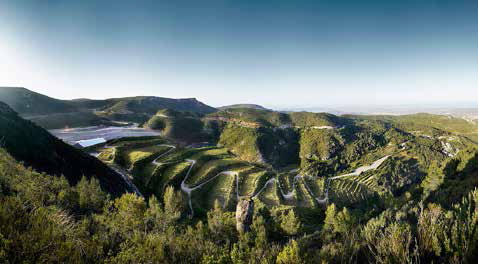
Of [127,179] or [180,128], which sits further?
[180,128]

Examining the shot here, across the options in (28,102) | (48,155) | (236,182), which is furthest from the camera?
(28,102)

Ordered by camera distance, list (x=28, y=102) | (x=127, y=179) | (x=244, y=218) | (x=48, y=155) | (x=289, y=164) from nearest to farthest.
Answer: (x=244, y=218) < (x=48, y=155) < (x=127, y=179) < (x=289, y=164) < (x=28, y=102)

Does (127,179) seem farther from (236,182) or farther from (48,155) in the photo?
(236,182)

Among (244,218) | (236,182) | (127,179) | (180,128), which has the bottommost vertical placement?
(236,182)

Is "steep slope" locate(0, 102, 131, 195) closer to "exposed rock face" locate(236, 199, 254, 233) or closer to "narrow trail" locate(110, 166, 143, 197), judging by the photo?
"narrow trail" locate(110, 166, 143, 197)

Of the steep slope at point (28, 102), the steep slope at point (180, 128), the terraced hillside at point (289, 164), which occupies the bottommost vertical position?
the terraced hillside at point (289, 164)

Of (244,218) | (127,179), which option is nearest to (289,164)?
(244,218)

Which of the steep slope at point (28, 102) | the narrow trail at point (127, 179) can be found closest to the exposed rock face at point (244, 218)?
the narrow trail at point (127, 179)

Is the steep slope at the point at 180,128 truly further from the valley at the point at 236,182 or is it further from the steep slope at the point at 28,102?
the steep slope at the point at 28,102
